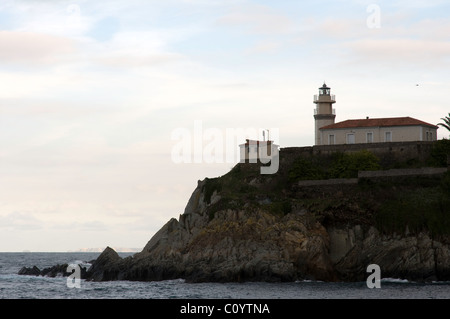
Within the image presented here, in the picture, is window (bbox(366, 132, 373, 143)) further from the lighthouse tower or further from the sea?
the sea

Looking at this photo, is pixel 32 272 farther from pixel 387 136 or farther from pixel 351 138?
pixel 387 136

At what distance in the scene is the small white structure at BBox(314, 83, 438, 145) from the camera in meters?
84.9

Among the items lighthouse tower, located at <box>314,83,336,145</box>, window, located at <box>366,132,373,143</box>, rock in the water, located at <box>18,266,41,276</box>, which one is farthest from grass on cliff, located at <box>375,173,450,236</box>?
rock in the water, located at <box>18,266,41,276</box>

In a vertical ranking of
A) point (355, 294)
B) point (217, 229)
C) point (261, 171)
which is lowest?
point (355, 294)

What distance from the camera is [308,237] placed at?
2756 inches

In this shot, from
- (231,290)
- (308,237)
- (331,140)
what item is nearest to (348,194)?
(308,237)

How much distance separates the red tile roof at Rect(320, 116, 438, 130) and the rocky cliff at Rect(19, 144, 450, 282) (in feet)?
24.9

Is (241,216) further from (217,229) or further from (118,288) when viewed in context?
(118,288)

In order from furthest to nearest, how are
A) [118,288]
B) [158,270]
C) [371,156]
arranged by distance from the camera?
1. [371,156]
2. [158,270]
3. [118,288]

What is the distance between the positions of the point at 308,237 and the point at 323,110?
22.8m

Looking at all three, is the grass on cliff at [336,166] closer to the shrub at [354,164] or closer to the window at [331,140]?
the shrub at [354,164]

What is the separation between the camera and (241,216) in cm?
7375

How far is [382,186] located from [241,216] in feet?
40.9

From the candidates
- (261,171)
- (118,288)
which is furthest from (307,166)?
(118,288)
